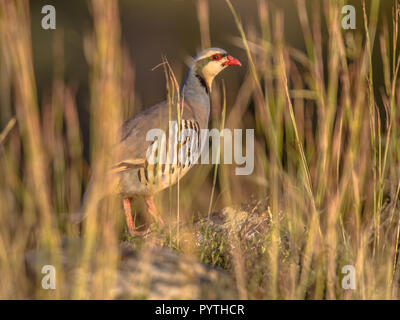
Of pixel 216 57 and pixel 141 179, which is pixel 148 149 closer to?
pixel 141 179

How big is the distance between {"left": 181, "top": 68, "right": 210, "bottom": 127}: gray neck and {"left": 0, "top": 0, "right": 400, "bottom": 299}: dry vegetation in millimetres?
1543

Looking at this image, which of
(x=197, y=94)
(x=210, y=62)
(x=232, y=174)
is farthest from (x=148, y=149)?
(x=232, y=174)

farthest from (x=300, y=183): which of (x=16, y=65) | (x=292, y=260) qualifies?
(x=16, y=65)

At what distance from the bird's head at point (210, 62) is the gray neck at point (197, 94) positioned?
37mm

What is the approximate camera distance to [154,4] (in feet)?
32.9

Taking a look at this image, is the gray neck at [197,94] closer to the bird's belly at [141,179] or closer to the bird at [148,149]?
the bird at [148,149]

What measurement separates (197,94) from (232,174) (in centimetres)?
174

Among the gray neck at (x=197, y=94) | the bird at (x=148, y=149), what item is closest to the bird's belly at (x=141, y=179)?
the bird at (x=148, y=149)

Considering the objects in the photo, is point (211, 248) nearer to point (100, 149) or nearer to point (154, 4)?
point (100, 149)

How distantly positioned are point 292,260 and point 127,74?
2.93 ft

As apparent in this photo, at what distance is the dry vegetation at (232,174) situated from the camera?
1831 mm

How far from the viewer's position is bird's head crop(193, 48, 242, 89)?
14.2 ft

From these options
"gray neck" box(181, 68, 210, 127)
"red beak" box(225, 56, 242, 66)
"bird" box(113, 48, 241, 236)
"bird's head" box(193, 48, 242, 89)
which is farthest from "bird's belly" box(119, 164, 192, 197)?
"red beak" box(225, 56, 242, 66)

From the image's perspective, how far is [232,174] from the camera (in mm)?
2619
